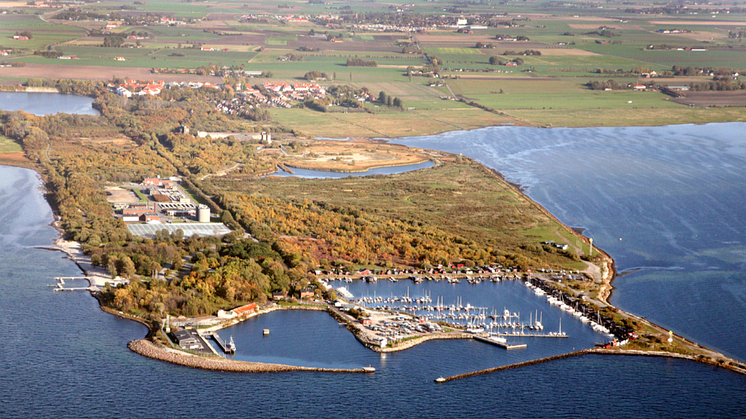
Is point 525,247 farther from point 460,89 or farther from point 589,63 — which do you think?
point 589,63

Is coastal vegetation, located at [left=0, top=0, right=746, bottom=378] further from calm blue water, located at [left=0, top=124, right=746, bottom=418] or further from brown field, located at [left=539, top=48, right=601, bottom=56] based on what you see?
calm blue water, located at [left=0, top=124, right=746, bottom=418]

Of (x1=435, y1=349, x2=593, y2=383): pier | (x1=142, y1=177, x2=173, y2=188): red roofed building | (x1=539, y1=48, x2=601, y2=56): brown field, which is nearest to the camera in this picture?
(x1=435, y1=349, x2=593, y2=383): pier

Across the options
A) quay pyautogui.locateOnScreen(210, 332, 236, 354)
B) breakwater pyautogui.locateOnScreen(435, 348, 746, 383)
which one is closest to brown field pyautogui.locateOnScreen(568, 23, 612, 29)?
breakwater pyautogui.locateOnScreen(435, 348, 746, 383)

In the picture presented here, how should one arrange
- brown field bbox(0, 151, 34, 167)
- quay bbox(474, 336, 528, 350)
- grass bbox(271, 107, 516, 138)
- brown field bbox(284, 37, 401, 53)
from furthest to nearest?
brown field bbox(284, 37, 401, 53), grass bbox(271, 107, 516, 138), brown field bbox(0, 151, 34, 167), quay bbox(474, 336, 528, 350)

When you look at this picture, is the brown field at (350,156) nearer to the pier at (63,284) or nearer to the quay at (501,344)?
the pier at (63,284)

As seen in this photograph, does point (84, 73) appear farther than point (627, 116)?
Yes

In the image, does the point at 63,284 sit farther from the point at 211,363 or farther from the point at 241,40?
the point at 241,40

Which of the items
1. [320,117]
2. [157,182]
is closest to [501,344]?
[157,182]
